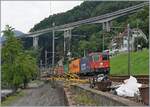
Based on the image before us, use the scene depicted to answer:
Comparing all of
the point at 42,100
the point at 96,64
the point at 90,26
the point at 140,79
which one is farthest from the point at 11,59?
the point at 90,26

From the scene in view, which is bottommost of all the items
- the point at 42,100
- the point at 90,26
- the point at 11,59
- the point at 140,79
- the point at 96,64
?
the point at 42,100

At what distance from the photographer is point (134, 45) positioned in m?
78.6

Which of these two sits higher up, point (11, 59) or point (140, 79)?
point (11, 59)

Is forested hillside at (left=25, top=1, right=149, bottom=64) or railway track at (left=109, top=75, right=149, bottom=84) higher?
forested hillside at (left=25, top=1, right=149, bottom=64)

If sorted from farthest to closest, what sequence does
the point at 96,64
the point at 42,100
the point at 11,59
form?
the point at 11,59 < the point at 96,64 < the point at 42,100

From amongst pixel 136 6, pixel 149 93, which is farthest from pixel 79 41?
pixel 149 93

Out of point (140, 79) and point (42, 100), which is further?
point (42, 100)

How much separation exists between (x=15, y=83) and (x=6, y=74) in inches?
46.3

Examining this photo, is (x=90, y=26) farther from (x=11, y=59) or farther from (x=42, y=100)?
(x=42, y=100)

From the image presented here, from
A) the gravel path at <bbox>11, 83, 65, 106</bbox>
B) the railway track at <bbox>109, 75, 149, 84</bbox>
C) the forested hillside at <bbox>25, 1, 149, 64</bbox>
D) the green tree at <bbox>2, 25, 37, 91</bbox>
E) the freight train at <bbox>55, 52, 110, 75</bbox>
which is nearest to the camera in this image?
the railway track at <bbox>109, 75, 149, 84</bbox>

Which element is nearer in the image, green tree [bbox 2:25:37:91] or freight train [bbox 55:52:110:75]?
freight train [bbox 55:52:110:75]

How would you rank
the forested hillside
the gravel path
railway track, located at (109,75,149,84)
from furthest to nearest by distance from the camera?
the forested hillside < the gravel path < railway track, located at (109,75,149,84)

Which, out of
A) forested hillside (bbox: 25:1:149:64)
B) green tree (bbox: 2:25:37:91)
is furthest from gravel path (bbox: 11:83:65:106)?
forested hillside (bbox: 25:1:149:64)

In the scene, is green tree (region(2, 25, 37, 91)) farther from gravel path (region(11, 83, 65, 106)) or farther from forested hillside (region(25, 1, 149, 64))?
forested hillside (region(25, 1, 149, 64))
